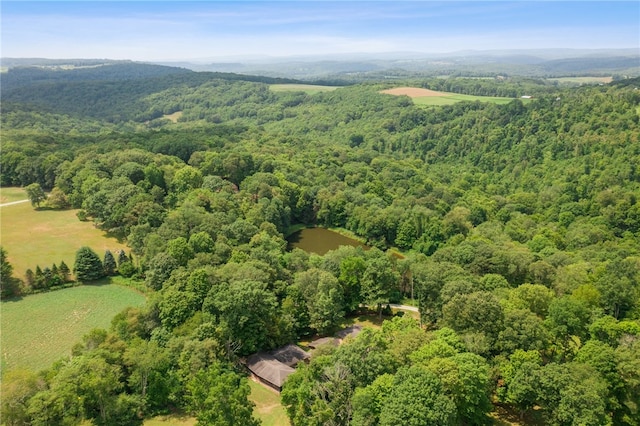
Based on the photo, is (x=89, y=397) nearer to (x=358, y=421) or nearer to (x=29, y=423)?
(x=29, y=423)

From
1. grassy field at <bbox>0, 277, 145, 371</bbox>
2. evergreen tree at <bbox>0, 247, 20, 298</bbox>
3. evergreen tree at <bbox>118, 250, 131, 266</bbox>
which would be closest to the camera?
grassy field at <bbox>0, 277, 145, 371</bbox>

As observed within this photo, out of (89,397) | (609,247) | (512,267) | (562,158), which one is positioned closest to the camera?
(89,397)

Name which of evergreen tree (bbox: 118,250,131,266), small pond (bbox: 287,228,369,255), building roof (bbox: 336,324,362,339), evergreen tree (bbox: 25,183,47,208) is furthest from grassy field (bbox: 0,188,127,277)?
building roof (bbox: 336,324,362,339)

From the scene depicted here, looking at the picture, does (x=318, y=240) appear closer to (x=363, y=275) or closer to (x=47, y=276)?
(x=363, y=275)

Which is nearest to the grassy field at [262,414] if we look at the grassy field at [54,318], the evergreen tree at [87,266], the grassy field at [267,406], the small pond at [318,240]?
the grassy field at [267,406]

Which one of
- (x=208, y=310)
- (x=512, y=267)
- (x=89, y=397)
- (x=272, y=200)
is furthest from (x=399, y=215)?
(x=89, y=397)

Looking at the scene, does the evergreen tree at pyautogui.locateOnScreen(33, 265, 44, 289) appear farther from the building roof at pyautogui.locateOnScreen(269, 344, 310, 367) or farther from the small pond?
the small pond

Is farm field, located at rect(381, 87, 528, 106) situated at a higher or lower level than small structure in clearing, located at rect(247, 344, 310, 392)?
higher
